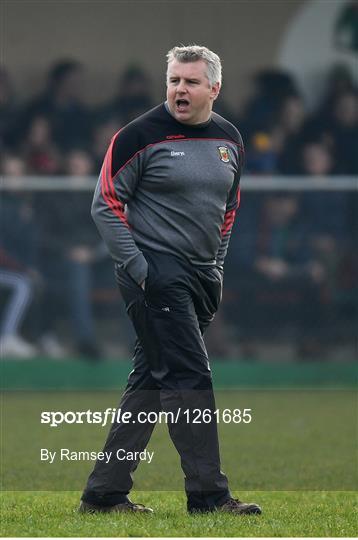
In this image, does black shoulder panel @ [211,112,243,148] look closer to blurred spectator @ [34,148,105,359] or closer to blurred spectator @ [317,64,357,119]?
blurred spectator @ [34,148,105,359]

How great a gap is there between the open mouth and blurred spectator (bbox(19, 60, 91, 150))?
8.03 metres

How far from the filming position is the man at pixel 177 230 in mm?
5941

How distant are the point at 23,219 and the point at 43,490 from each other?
19.6ft

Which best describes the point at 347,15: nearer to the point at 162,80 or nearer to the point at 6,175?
the point at 162,80

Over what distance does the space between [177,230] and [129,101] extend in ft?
28.8

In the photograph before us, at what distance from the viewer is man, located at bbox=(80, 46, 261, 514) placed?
5941mm

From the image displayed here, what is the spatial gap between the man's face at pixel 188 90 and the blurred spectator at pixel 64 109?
8.03 metres

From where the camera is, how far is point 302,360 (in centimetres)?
1287

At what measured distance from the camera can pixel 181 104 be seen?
596cm

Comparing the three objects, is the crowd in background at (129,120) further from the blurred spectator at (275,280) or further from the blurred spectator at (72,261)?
the blurred spectator at (275,280)

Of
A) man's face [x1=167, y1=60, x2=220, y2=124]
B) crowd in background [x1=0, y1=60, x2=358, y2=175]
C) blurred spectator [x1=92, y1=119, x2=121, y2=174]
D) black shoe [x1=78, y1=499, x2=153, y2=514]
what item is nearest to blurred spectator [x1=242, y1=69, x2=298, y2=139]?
crowd in background [x1=0, y1=60, x2=358, y2=175]

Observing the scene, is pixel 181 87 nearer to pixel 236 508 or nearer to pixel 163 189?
pixel 163 189

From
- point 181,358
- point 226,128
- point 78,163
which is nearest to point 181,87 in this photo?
point 226,128

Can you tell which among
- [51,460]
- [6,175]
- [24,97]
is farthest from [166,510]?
[24,97]
